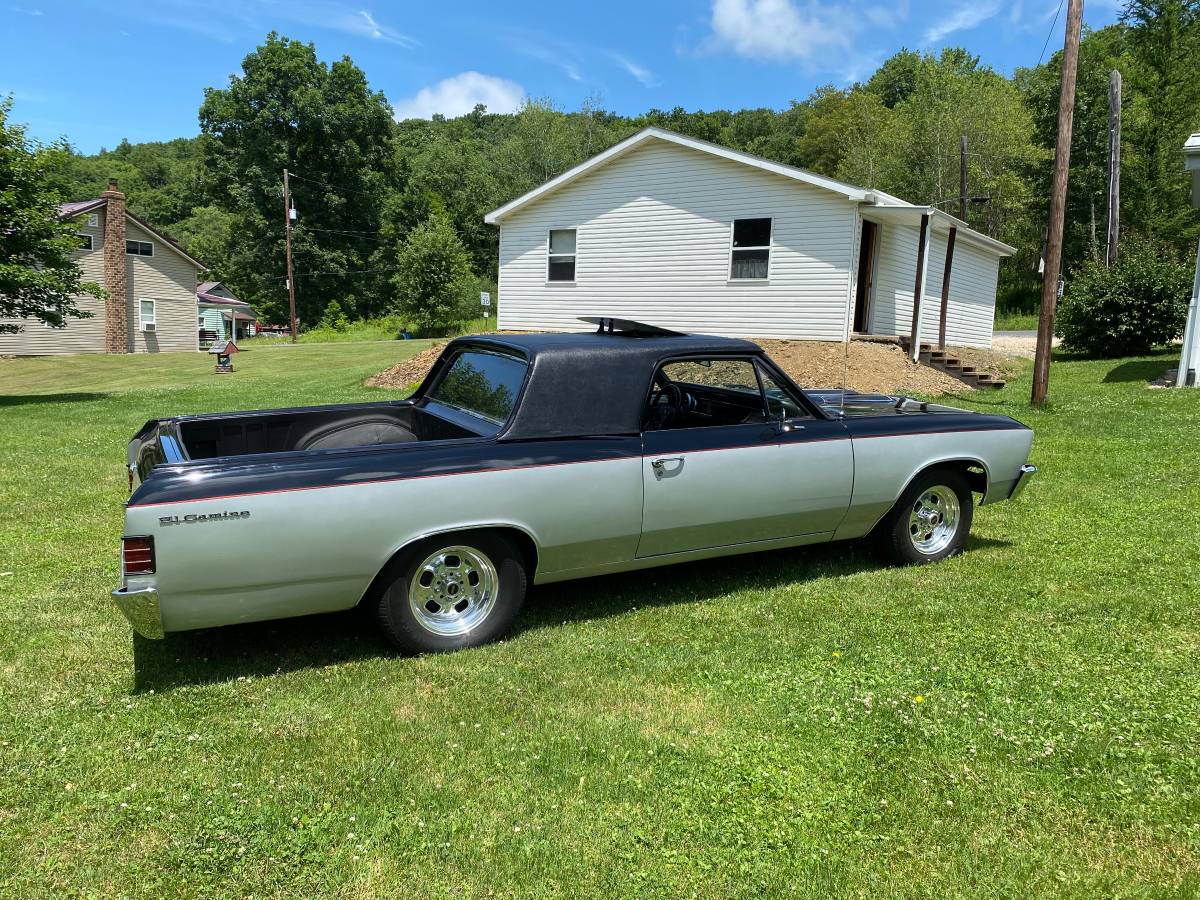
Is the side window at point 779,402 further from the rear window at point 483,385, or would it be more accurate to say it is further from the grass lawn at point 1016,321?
the grass lawn at point 1016,321

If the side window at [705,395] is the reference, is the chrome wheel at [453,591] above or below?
below

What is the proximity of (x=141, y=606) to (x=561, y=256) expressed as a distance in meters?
18.4

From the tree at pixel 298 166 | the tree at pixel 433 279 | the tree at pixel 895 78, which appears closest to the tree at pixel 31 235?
the tree at pixel 433 279

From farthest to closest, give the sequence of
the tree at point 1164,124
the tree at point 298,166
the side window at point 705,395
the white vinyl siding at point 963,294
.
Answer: the tree at point 298,166 → the tree at point 1164,124 → the white vinyl siding at point 963,294 → the side window at point 705,395

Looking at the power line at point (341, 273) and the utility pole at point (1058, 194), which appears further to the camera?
the power line at point (341, 273)

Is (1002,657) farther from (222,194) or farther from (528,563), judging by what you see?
(222,194)

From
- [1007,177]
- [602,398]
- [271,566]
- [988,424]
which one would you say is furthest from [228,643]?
[1007,177]

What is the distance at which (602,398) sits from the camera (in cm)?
441

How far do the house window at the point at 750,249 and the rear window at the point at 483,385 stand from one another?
45.9ft

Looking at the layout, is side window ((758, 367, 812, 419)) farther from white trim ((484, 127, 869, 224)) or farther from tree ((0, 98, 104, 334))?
tree ((0, 98, 104, 334))

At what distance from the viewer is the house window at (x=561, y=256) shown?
68.0 ft

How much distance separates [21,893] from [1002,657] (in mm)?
4085

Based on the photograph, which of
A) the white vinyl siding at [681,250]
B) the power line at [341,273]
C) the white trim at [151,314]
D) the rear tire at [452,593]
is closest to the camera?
the rear tire at [452,593]

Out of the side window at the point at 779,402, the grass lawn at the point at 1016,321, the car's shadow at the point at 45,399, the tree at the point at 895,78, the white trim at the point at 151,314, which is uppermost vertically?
the tree at the point at 895,78
